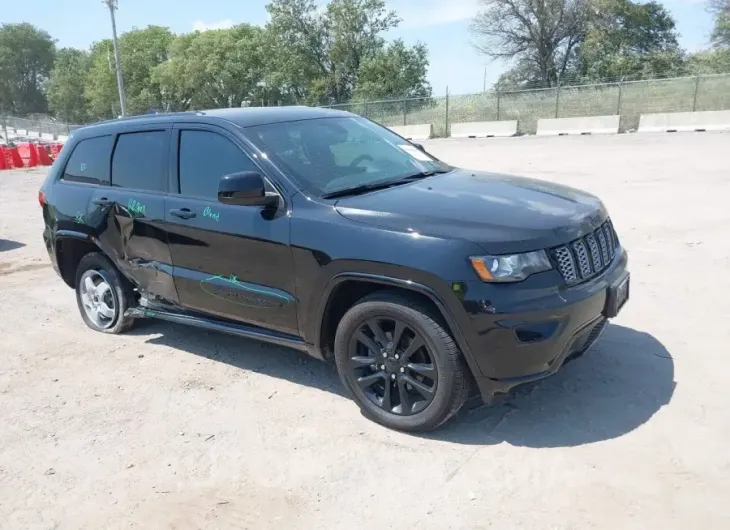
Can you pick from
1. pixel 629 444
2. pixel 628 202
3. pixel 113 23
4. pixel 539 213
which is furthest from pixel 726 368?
pixel 113 23

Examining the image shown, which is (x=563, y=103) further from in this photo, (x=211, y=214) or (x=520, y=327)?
(x=520, y=327)

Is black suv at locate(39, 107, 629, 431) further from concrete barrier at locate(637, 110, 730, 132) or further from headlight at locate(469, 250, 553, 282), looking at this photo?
concrete barrier at locate(637, 110, 730, 132)

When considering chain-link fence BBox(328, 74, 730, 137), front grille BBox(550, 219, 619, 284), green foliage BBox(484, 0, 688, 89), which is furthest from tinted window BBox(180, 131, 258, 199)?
green foliage BBox(484, 0, 688, 89)

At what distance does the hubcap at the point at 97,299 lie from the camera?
568 centimetres

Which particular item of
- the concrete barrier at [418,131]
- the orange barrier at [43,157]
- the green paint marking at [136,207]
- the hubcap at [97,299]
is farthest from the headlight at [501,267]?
the concrete barrier at [418,131]

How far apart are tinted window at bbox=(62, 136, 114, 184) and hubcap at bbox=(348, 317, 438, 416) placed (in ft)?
9.41

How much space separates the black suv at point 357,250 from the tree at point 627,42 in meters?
42.5

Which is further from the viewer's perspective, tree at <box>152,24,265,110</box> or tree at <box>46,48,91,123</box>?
tree at <box>46,48,91,123</box>

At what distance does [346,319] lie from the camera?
12.5ft

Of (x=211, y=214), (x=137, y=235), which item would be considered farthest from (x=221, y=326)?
(x=137, y=235)

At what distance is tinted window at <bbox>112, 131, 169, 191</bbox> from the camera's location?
4875 millimetres

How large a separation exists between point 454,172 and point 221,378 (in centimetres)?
227

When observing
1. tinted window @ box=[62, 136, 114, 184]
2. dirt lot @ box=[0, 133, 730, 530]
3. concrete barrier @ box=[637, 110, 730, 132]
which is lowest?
dirt lot @ box=[0, 133, 730, 530]

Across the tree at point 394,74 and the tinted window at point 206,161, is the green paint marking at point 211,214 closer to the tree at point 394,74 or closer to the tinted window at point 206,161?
the tinted window at point 206,161
